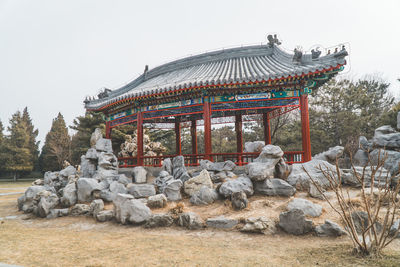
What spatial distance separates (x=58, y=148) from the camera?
32.7m

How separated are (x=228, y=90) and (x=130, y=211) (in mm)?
6248

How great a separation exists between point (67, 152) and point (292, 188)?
3309 centimetres

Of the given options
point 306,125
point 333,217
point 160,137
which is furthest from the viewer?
point 160,137

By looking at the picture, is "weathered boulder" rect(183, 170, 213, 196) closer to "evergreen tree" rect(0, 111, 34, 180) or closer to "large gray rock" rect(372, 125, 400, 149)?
"large gray rock" rect(372, 125, 400, 149)

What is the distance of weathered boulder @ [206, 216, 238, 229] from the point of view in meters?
6.00

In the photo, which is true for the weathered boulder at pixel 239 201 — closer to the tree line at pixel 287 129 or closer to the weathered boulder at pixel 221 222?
the weathered boulder at pixel 221 222

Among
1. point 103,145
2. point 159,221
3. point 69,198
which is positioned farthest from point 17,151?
point 159,221

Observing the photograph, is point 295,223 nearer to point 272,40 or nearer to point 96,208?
point 96,208

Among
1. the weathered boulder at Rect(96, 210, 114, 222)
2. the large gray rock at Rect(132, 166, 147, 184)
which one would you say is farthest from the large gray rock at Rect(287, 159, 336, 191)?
the large gray rock at Rect(132, 166, 147, 184)

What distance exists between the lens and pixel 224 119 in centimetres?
1537

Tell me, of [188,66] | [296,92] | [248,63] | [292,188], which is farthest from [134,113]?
[292,188]

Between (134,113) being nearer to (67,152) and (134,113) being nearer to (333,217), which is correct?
(333,217)

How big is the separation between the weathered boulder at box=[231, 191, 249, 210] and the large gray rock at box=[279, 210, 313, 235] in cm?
130

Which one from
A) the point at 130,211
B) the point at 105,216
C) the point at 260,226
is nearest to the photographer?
the point at 260,226
